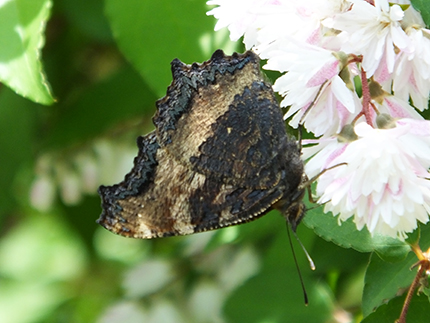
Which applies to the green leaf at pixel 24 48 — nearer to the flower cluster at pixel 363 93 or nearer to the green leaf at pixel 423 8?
the flower cluster at pixel 363 93

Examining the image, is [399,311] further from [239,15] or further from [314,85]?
[239,15]

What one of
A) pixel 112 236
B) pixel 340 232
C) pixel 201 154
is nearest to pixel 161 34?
pixel 201 154

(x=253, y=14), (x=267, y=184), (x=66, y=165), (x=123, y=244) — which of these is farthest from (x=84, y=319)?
(x=253, y=14)

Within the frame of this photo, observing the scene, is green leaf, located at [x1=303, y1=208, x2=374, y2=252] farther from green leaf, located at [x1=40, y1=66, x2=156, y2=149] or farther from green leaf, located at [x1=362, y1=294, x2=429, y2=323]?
green leaf, located at [x1=40, y1=66, x2=156, y2=149]

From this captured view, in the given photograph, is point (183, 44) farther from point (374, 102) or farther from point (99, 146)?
point (99, 146)

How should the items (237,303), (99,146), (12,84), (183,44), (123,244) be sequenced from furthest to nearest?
(123,244)
(99,146)
(237,303)
(183,44)
(12,84)

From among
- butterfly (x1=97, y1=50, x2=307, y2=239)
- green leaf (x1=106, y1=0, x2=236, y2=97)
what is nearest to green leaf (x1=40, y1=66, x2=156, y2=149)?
green leaf (x1=106, y1=0, x2=236, y2=97)

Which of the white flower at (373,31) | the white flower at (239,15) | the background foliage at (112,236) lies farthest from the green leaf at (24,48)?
the white flower at (373,31)
